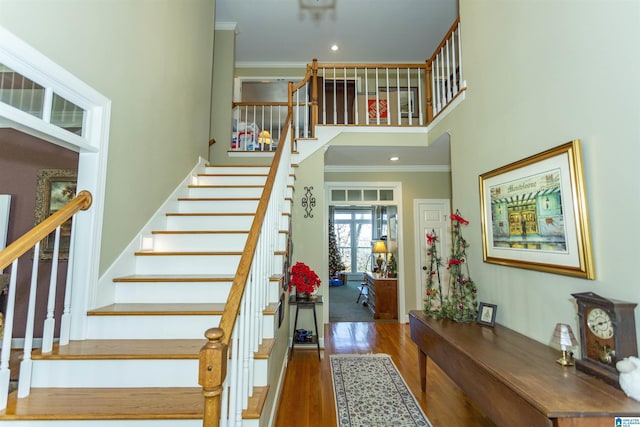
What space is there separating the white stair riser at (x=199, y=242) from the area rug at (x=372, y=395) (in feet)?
5.31

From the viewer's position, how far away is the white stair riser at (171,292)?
2186mm

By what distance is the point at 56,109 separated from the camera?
1.72 meters

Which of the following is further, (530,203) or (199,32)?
(199,32)

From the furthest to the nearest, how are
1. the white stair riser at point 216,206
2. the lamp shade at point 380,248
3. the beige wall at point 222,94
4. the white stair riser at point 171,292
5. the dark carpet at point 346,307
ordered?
the lamp shade at point 380,248
the dark carpet at point 346,307
the beige wall at point 222,94
the white stair riser at point 216,206
the white stair riser at point 171,292

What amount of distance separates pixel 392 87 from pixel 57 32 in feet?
18.4

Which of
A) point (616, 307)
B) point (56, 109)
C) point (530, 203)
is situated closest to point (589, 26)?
point (530, 203)

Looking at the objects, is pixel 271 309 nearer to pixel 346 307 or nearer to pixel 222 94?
pixel 222 94

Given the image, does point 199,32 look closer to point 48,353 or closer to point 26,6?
point 26,6

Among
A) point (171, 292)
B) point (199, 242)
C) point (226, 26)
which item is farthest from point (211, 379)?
point (226, 26)

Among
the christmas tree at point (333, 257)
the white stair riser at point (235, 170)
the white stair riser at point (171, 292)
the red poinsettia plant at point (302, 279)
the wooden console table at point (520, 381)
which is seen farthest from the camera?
the christmas tree at point (333, 257)

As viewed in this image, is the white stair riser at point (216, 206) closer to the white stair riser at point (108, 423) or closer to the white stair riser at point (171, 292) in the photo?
the white stair riser at point (171, 292)

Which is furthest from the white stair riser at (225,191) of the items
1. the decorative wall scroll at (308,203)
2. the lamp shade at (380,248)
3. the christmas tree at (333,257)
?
the christmas tree at (333,257)

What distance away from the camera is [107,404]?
145 centimetres

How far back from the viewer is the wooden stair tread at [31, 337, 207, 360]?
161 cm
